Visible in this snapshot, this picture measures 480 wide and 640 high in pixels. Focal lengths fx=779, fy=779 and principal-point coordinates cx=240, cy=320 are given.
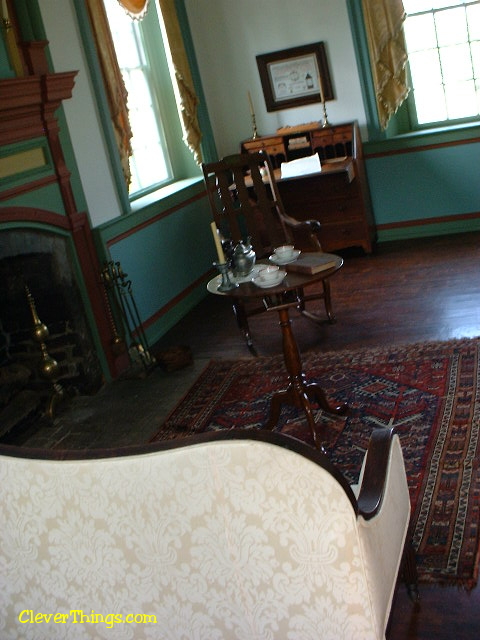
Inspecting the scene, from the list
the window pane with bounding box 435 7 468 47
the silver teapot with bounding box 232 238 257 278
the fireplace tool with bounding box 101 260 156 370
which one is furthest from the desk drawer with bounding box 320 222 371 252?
the silver teapot with bounding box 232 238 257 278

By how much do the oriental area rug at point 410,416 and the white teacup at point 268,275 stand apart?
78 cm

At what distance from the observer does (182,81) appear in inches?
261

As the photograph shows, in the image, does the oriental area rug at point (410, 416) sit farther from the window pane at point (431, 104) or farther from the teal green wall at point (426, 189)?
the window pane at point (431, 104)

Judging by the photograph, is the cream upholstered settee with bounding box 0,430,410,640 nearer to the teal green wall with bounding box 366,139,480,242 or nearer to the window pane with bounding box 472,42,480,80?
the teal green wall with bounding box 366,139,480,242

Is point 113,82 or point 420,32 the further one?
point 420,32

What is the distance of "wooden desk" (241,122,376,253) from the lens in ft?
21.6

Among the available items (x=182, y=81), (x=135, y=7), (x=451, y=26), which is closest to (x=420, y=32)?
(x=451, y=26)

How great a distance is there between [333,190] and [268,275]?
3233mm

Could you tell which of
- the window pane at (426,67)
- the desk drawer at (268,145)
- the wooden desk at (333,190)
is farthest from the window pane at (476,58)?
the desk drawer at (268,145)

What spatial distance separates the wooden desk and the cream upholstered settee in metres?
4.96

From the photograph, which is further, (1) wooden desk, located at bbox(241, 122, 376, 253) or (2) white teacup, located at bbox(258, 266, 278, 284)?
(1) wooden desk, located at bbox(241, 122, 376, 253)

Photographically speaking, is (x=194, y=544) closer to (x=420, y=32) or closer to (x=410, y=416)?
(x=410, y=416)

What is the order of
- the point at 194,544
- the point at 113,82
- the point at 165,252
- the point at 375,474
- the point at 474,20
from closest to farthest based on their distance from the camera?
1. the point at 194,544
2. the point at 375,474
3. the point at 113,82
4. the point at 165,252
5. the point at 474,20

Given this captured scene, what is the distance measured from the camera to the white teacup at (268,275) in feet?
11.7
